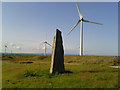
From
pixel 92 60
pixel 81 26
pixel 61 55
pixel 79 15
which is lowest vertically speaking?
pixel 92 60

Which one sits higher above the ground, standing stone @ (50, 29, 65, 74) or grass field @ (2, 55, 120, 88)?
standing stone @ (50, 29, 65, 74)

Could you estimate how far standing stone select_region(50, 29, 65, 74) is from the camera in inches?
638

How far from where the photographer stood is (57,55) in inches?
656

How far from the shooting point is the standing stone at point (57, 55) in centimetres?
1621

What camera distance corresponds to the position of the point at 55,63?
16344 mm

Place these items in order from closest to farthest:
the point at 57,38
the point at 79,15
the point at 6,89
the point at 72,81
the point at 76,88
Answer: the point at 76,88, the point at 6,89, the point at 72,81, the point at 57,38, the point at 79,15

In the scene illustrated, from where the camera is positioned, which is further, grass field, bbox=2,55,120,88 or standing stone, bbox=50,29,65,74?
standing stone, bbox=50,29,65,74

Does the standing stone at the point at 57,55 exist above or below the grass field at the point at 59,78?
above

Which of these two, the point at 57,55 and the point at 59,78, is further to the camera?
the point at 57,55

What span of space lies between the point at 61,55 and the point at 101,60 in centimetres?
2126

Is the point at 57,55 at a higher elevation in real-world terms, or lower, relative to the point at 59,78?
higher

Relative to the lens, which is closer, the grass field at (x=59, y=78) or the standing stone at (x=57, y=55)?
the grass field at (x=59, y=78)

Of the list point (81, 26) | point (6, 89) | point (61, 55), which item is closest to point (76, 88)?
point (6, 89)

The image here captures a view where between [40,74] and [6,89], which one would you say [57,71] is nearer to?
[40,74]
